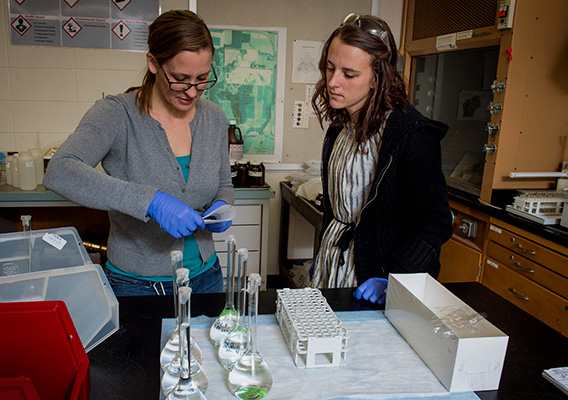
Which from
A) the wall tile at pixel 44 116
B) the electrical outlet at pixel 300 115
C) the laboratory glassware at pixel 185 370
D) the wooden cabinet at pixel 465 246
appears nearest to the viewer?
the laboratory glassware at pixel 185 370

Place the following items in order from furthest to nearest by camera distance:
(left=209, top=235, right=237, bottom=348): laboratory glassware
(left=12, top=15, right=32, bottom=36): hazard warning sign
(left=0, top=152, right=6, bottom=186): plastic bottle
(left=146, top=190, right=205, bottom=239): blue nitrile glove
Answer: (left=12, top=15, right=32, bottom=36): hazard warning sign
(left=0, top=152, right=6, bottom=186): plastic bottle
(left=146, top=190, right=205, bottom=239): blue nitrile glove
(left=209, top=235, right=237, bottom=348): laboratory glassware

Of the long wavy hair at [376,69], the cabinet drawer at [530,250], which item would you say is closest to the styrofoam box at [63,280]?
the long wavy hair at [376,69]

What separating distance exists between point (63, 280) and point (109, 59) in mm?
2300

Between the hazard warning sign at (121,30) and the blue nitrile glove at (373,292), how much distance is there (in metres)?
2.41

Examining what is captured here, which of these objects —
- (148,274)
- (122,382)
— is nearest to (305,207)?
(148,274)

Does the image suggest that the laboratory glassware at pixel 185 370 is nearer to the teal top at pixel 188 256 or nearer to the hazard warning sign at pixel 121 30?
the teal top at pixel 188 256

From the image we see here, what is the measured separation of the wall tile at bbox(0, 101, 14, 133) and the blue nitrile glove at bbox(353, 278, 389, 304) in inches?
103

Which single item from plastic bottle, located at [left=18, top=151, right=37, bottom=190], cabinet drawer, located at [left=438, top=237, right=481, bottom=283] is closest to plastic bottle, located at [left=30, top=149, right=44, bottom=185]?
plastic bottle, located at [left=18, top=151, right=37, bottom=190]

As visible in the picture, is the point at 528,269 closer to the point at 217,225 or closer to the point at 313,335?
the point at 217,225

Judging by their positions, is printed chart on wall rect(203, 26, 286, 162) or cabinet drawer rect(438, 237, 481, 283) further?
→ printed chart on wall rect(203, 26, 286, 162)

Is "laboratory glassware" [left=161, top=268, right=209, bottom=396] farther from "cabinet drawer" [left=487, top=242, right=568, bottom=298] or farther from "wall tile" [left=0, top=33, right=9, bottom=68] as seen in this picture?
"wall tile" [left=0, top=33, right=9, bottom=68]

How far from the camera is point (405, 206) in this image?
1.41 meters

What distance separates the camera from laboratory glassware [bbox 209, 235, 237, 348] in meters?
0.93

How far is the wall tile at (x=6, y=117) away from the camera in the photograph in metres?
2.83
